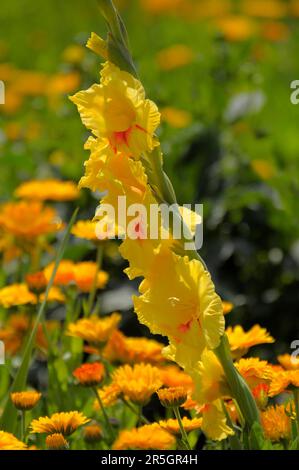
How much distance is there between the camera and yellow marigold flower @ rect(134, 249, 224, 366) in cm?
113

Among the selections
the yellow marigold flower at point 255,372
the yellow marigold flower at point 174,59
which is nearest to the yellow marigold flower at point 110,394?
the yellow marigold flower at point 255,372

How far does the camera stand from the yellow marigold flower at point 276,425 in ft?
4.05

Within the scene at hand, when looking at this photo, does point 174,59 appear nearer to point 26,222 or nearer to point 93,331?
point 26,222

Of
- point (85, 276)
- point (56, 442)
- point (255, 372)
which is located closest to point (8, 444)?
point (56, 442)

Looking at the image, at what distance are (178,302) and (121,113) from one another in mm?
214

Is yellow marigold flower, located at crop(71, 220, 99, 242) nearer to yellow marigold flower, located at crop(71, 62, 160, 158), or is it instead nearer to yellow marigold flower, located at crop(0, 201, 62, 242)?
yellow marigold flower, located at crop(0, 201, 62, 242)

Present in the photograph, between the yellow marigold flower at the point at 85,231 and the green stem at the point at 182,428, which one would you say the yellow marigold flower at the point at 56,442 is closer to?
the green stem at the point at 182,428

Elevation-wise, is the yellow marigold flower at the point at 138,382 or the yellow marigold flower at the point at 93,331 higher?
the yellow marigold flower at the point at 93,331

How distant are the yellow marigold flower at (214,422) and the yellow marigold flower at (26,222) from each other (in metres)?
0.85

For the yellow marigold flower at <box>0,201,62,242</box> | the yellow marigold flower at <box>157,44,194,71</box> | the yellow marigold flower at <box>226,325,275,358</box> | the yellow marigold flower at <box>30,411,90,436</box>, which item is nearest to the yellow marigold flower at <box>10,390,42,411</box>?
the yellow marigold flower at <box>30,411,90,436</box>

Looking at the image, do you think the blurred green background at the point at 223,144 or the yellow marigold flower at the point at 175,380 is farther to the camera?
the blurred green background at the point at 223,144

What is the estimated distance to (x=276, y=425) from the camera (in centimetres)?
124

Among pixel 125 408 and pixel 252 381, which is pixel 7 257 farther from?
pixel 252 381
